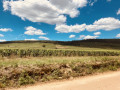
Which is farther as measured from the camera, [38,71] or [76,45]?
[76,45]

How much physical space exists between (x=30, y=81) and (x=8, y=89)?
126 centimetres

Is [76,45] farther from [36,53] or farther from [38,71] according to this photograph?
[38,71]

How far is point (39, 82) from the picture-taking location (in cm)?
689

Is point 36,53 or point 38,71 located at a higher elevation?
point 38,71

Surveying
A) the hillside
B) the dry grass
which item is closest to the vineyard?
the dry grass

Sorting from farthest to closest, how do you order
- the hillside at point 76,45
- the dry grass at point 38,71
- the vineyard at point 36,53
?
the hillside at point 76,45 → the vineyard at point 36,53 → the dry grass at point 38,71

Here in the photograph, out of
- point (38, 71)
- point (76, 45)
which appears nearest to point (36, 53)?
point (38, 71)

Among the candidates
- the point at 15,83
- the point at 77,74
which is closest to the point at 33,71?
the point at 15,83

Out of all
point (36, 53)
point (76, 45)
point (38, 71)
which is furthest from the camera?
point (76, 45)

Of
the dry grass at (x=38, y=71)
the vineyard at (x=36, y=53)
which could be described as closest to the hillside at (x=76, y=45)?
the vineyard at (x=36, y=53)

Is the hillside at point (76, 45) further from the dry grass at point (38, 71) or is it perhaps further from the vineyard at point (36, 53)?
the dry grass at point (38, 71)

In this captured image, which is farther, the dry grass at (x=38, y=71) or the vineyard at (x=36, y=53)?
the vineyard at (x=36, y=53)

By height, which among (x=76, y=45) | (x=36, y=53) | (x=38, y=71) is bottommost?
(x=36, y=53)

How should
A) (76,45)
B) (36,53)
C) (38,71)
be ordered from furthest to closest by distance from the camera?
(76,45) → (36,53) → (38,71)
